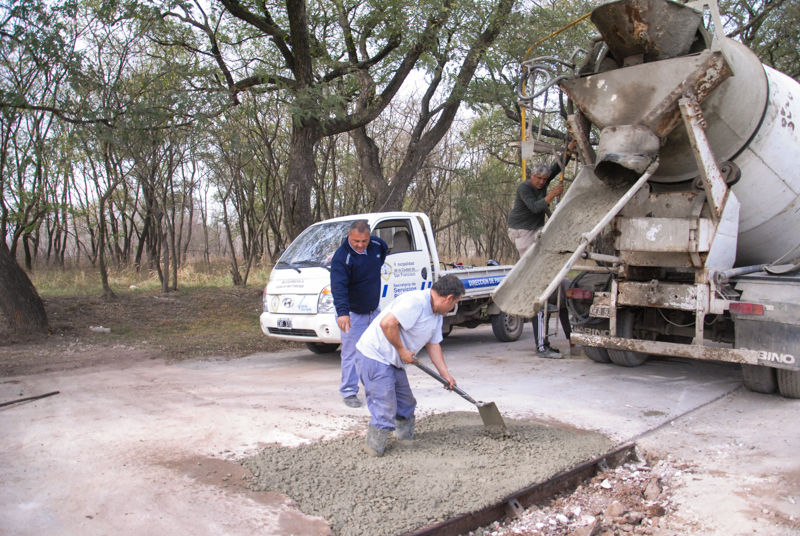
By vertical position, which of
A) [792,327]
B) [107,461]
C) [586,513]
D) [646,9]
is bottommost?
[586,513]

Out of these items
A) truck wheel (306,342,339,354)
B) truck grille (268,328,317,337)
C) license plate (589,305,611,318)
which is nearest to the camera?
license plate (589,305,611,318)

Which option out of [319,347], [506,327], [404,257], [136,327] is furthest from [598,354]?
[136,327]

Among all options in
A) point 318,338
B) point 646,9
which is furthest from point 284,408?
point 646,9

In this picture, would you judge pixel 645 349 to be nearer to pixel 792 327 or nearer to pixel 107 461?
pixel 792 327

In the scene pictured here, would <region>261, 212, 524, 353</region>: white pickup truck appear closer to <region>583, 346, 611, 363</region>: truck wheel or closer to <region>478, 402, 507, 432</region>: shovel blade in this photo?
<region>583, 346, 611, 363</region>: truck wheel

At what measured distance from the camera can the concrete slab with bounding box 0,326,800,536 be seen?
3.28 m

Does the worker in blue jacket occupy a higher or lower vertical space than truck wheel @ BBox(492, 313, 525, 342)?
higher

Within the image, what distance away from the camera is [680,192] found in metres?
6.01

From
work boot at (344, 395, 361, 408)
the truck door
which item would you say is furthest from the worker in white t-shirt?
the truck door

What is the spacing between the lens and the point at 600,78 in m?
6.09

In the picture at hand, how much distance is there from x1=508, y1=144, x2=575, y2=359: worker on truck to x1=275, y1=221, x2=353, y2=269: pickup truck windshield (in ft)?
7.57

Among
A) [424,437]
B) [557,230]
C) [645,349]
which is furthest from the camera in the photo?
[557,230]

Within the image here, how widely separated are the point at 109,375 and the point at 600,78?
6451 millimetres

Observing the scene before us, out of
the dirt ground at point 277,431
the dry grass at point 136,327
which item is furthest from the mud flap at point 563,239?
the dry grass at point 136,327
